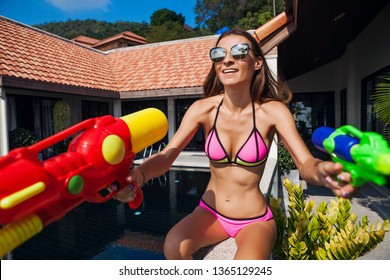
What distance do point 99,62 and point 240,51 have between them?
42.2ft

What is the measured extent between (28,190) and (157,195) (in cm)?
561

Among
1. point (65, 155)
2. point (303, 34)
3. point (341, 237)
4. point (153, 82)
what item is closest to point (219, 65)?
point (65, 155)

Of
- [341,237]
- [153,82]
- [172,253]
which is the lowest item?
[341,237]

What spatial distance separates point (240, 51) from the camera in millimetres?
1667

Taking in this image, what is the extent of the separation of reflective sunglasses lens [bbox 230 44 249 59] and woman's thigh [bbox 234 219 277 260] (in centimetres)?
97

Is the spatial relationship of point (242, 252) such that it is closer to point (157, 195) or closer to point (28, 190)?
point (28, 190)

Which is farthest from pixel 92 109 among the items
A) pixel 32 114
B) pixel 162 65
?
pixel 162 65

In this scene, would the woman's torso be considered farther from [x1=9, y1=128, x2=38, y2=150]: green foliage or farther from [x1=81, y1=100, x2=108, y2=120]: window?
[x1=81, y1=100, x2=108, y2=120]: window

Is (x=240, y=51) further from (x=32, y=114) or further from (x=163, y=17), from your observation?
(x=163, y=17)

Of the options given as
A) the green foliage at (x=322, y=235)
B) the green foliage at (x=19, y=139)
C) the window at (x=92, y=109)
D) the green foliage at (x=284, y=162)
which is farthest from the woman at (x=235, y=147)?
the window at (x=92, y=109)

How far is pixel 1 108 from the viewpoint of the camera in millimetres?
7875

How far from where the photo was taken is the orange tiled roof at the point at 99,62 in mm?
8922

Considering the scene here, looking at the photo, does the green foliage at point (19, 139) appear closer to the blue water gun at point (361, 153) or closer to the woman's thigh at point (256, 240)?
the woman's thigh at point (256, 240)

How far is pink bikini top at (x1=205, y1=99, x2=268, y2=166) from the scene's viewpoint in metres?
1.68
